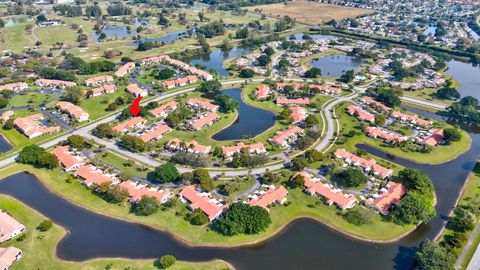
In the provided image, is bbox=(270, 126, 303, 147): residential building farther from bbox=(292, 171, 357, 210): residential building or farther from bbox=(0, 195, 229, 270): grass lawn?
bbox=(0, 195, 229, 270): grass lawn

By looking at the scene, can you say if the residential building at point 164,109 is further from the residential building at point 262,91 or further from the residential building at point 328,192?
the residential building at point 328,192

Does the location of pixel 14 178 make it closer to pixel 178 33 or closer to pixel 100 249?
pixel 100 249

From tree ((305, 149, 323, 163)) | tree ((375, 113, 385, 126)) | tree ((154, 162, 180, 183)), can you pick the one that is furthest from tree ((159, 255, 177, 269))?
tree ((375, 113, 385, 126))

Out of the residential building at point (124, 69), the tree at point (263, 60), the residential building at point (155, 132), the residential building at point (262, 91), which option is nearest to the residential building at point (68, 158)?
the residential building at point (155, 132)

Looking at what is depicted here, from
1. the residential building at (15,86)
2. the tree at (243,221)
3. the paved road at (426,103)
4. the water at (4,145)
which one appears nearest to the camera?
the tree at (243,221)

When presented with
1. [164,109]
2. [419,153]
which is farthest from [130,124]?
[419,153]

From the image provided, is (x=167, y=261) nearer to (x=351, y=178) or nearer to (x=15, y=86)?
(x=351, y=178)
